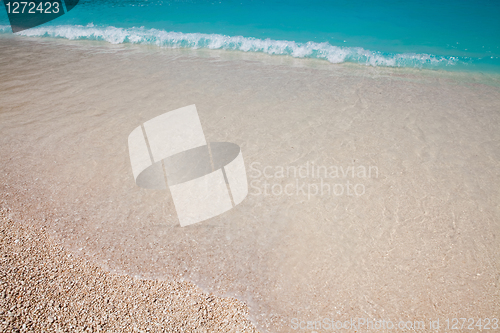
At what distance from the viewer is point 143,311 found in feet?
4.99

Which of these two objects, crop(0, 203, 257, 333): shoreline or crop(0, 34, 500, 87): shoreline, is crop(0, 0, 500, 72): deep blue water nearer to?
crop(0, 34, 500, 87): shoreline

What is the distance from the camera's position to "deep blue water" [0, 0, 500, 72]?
6145 millimetres

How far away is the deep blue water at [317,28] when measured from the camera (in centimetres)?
614

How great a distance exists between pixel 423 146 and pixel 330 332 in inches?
87.3

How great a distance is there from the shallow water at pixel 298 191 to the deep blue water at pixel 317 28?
201 cm

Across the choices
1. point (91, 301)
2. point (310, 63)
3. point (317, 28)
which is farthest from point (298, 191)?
point (317, 28)

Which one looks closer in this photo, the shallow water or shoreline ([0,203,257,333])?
shoreline ([0,203,257,333])

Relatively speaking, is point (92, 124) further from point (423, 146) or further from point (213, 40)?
point (213, 40)

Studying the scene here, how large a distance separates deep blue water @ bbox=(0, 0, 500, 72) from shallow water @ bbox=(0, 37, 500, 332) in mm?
2012

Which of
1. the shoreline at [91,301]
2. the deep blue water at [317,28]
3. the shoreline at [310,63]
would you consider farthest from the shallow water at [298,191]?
the deep blue water at [317,28]

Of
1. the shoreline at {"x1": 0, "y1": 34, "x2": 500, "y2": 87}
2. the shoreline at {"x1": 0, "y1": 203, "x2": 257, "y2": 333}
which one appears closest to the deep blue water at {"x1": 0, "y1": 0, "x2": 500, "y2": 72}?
the shoreline at {"x1": 0, "y1": 34, "x2": 500, "y2": 87}

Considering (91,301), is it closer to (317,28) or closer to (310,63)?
(310,63)

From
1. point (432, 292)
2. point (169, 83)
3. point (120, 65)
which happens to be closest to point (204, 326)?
point (432, 292)

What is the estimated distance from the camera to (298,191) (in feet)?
8.13
